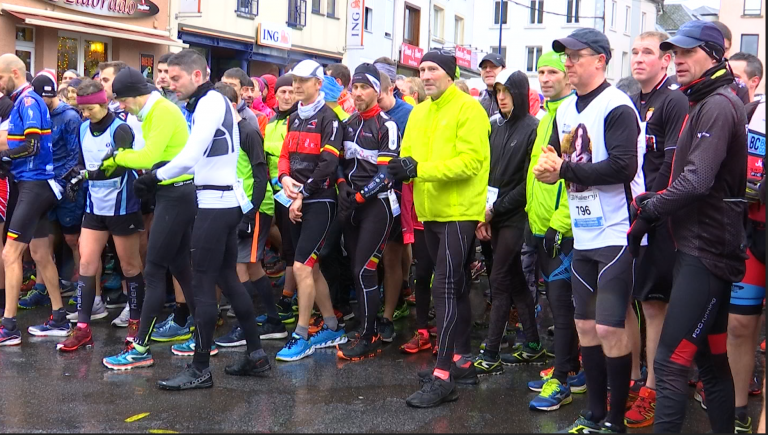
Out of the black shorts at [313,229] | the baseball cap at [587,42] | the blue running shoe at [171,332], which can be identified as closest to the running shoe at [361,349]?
the black shorts at [313,229]

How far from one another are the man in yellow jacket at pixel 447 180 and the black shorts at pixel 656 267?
3.60 ft

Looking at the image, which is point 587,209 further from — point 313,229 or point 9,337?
point 9,337

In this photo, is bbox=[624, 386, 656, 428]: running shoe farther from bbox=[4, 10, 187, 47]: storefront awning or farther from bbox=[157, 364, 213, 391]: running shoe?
bbox=[4, 10, 187, 47]: storefront awning

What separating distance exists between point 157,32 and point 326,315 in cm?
1700

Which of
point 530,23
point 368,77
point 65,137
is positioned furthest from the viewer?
point 530,23

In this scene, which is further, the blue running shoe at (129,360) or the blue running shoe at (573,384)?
the blue running shoe at (129,360)

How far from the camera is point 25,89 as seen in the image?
7.33m

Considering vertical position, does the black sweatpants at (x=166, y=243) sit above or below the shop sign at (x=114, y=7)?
below

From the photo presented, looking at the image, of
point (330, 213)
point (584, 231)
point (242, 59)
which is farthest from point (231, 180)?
point (242, 59)

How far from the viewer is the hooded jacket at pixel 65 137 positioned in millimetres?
7730

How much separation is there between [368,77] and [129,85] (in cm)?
174

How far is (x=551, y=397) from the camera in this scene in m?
5.30

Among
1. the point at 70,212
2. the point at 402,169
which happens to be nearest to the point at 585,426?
the point at 402,169

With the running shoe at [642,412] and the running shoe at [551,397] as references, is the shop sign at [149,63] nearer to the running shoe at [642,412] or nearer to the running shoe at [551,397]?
the running shoe at [551,397]
